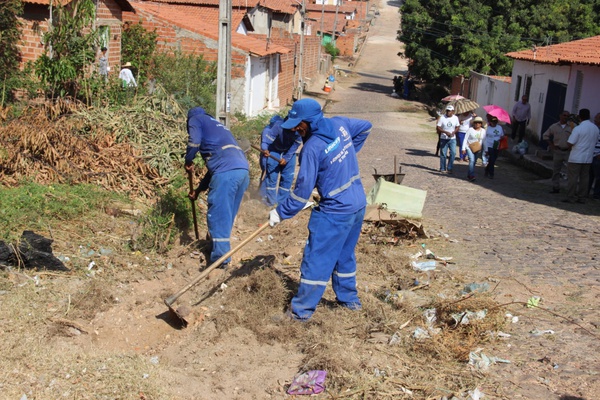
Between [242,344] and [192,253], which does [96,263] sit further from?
[242,344]

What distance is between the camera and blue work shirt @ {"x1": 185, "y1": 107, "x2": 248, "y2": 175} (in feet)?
23.5

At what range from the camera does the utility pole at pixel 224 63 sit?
402 inches

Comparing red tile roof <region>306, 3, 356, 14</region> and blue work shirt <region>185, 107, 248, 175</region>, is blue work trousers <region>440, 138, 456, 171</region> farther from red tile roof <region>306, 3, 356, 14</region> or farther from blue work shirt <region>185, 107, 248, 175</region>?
red tile roof <region>306, 3, 356, 14</region>

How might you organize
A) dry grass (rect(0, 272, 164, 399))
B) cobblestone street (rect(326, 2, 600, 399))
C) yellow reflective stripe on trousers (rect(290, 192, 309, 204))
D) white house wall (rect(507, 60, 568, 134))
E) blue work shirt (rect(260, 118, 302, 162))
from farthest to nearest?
white house wall (rect(507, 60, 568, 134))
blue work shirt (rect(260, 118, 302, 162))
yellow reflective stripe on trousers (rect(290, 192, 309, 204))
cobblestone street (rect(326, 2, 600, 399))
dry grass (rect(0, 272, 164, 399))

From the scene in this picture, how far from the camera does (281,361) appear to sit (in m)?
5.32

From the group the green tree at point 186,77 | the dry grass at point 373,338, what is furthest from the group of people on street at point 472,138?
the dry grass at point 373,338

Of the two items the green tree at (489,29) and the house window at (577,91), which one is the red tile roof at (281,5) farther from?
the house window at (577,91)

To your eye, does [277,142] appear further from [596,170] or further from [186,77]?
[186,77]

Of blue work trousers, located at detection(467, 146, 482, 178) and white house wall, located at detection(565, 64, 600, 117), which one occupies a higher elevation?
white house wall, located at detection(565, 64, 600, 117)

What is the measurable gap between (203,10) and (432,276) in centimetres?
2348

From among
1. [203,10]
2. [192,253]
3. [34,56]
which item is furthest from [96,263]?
[203,10]

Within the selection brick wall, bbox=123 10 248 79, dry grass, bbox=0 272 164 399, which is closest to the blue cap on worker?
dry grass, bbox=0 272 164 399

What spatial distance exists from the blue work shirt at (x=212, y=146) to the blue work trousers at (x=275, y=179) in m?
2.68

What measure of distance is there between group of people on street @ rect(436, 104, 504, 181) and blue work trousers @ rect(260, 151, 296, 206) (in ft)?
18.1
